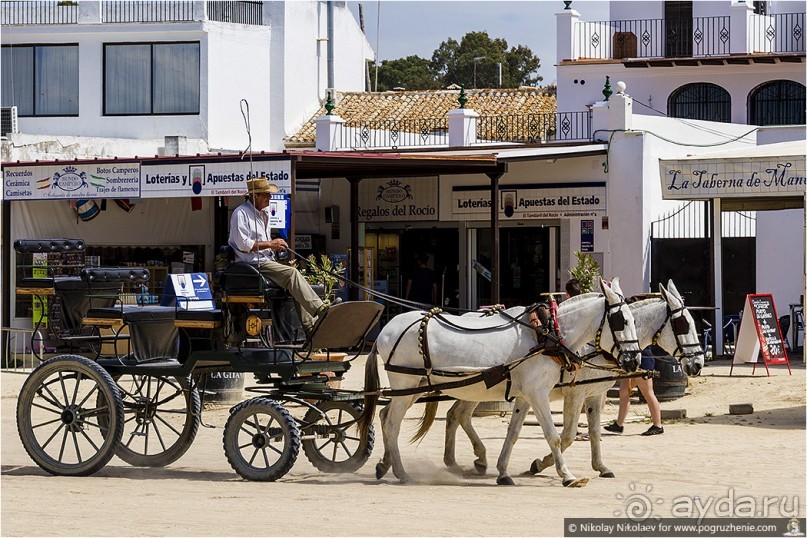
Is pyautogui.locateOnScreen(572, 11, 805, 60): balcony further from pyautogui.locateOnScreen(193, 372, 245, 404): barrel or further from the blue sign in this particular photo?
the blue sign

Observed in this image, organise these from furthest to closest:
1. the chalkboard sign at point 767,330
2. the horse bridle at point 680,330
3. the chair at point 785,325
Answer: the chair at point 785,325 → the chalkboard sign at point 767,330 → the horse bridle at point 680,330

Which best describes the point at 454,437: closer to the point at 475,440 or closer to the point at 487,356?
the point at 475,440

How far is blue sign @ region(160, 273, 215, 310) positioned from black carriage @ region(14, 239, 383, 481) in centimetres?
12

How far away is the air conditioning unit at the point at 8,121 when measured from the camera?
3234cm

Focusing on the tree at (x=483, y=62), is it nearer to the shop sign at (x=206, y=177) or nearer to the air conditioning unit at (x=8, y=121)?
the air conditioning unit at (x=8, y=121)

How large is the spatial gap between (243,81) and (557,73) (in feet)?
28.9

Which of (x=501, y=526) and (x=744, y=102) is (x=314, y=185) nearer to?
(x=744, y=102)

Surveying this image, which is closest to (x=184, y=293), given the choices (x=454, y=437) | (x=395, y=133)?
(x=454, y=437)

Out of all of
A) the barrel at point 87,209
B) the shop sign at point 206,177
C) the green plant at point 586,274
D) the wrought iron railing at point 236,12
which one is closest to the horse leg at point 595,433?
the green plant at point 586,274

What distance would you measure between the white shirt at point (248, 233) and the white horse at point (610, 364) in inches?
84.4

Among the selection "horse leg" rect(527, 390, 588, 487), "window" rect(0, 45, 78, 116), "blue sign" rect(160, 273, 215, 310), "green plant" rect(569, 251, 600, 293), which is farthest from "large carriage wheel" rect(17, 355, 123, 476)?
"window" rect(0, 45, 78, 116)

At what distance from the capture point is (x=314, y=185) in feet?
90.5

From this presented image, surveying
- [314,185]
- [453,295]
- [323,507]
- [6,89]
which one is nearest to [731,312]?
[453,295]

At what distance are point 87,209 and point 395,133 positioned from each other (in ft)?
25.8
